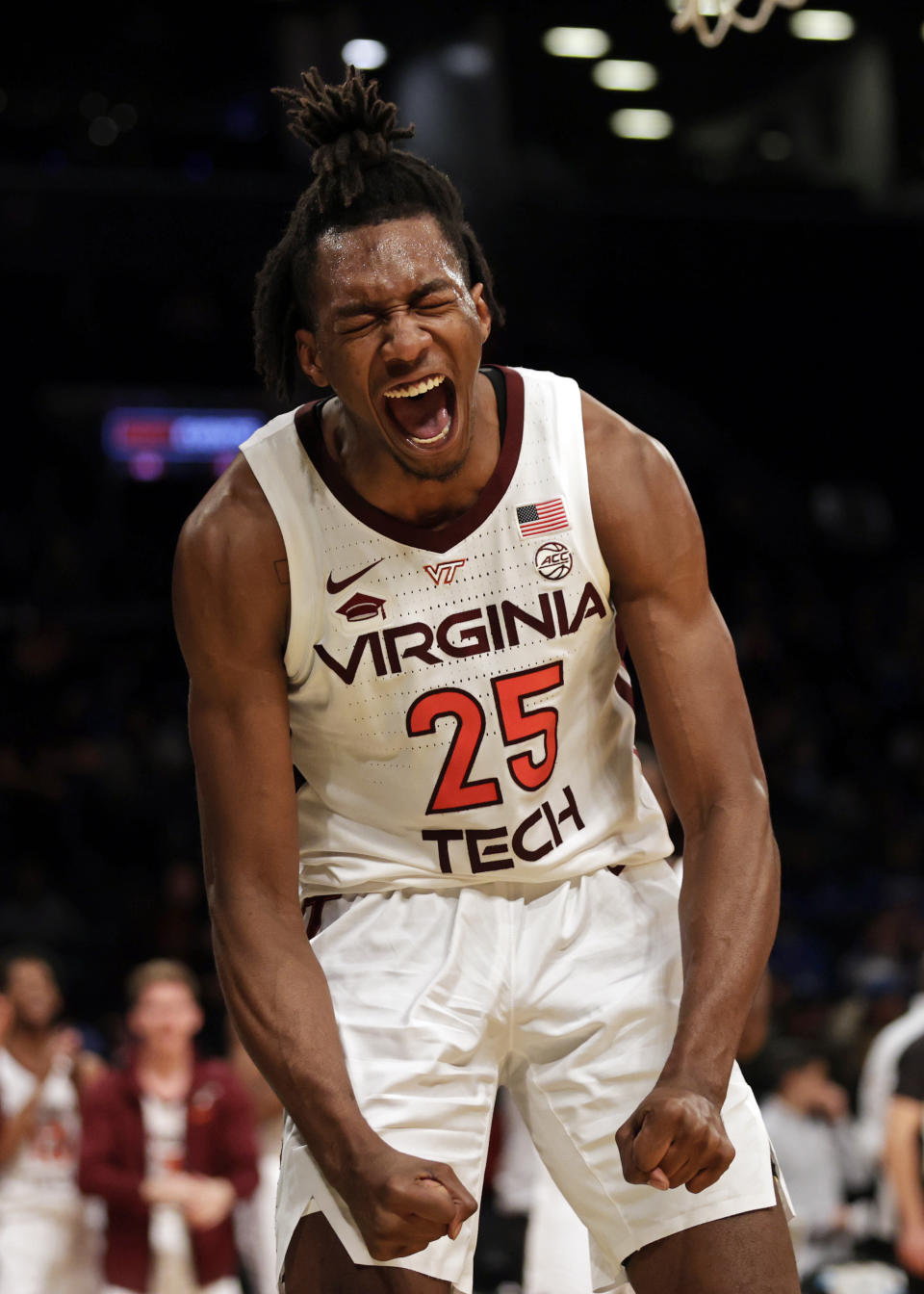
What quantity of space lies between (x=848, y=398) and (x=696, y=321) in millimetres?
1537

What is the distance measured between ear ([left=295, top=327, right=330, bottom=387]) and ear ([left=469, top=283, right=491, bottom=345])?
0.24 meters

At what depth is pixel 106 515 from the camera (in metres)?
13.4

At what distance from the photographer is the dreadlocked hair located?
256 centimetres

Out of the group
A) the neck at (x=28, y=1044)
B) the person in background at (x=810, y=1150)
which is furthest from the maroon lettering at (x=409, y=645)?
the person in background at (x=810, y=1150)

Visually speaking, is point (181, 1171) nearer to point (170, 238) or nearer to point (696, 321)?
point (170, 238)

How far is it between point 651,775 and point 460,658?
2456mm

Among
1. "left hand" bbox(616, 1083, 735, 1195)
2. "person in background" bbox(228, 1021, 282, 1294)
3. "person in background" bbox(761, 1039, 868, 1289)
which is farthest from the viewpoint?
"person in background" bbox(761, 1039, 868, 1289)

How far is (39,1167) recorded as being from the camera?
6484 mm

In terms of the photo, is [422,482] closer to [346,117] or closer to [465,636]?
[465,636]

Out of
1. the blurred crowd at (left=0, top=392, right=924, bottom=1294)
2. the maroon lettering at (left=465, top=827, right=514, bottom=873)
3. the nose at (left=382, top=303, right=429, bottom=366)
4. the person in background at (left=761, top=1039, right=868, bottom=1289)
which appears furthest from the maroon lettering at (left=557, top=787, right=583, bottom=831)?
the person in background at (left=761, top=1039, right=868, bottom=1289)

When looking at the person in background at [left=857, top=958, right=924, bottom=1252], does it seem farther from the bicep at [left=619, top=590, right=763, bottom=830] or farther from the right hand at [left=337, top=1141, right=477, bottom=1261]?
the right hand at [left=337, top=1141, right=477, bottom=1261]

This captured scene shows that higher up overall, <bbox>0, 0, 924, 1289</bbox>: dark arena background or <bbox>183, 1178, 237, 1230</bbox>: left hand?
<bbox>0, 0, 924, 1289</bbox>: dark arena background

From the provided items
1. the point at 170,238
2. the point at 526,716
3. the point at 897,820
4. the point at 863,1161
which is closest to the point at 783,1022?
the point at 863,1161

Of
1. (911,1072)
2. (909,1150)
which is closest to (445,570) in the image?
(911,1072)
